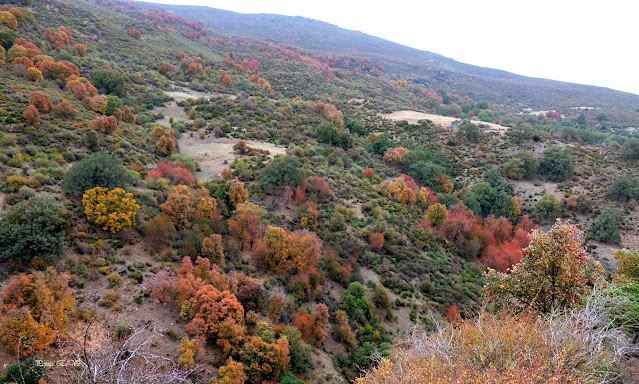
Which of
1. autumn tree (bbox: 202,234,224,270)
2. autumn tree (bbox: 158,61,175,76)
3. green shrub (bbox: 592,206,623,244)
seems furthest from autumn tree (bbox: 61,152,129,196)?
green shrub (bbox: 592,206,623,244)

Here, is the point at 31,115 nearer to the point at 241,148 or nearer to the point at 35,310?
the point at 241,148

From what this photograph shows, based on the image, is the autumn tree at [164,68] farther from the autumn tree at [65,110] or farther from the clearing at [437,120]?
the clearing at [437,120]

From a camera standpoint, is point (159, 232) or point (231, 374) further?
point (159, 232)

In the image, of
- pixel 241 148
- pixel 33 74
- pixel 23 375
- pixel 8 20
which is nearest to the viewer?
pixel 23 375

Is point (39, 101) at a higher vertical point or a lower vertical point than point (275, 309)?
higher

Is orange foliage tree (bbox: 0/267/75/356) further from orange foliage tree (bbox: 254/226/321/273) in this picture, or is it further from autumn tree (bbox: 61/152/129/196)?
orange foliage tree (bbox: 254/226/321/273)

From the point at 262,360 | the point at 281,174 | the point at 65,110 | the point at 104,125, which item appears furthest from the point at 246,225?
the point at 65,110

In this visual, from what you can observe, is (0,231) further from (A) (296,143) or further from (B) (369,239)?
(A) (296,143)
